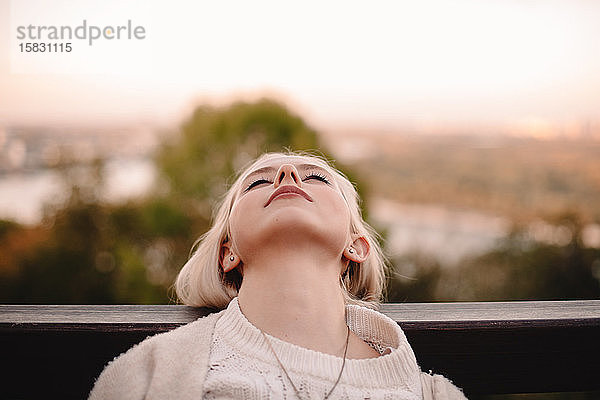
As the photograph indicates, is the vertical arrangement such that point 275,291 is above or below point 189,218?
above

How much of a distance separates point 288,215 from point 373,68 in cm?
204

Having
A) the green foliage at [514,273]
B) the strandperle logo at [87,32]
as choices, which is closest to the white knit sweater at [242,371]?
the strandperle logo at [87,32]

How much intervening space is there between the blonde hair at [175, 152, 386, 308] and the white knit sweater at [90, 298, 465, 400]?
0.21 meters

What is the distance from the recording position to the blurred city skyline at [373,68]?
9.60ft

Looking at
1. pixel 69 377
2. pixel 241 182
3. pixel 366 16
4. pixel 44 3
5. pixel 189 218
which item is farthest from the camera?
pixel 189 218

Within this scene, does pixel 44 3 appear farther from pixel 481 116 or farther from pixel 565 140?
pixel 565 140

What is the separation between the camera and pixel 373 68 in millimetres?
3033

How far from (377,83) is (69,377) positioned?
2.33 meters

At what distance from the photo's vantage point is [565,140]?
124 inches

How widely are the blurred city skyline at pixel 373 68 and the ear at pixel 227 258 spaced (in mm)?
1706

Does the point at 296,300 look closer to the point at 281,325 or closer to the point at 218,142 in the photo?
the point at 281,325

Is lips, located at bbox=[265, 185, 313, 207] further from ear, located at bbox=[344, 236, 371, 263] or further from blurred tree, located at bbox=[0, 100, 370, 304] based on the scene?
blurred tree, located at bbox=[0, 100, 370, 304]

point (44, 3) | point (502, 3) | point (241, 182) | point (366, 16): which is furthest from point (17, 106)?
point (502, 3)

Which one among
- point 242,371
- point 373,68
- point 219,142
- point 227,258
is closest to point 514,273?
point 373,68
